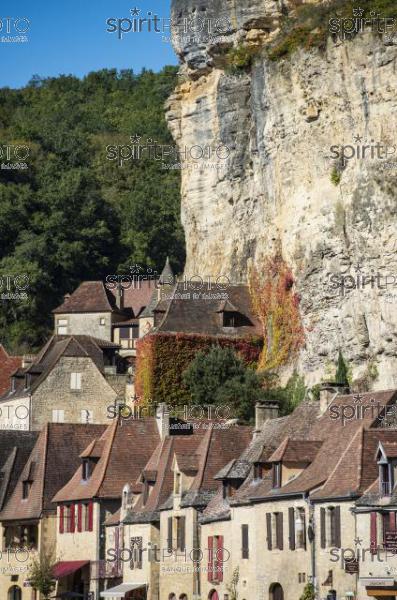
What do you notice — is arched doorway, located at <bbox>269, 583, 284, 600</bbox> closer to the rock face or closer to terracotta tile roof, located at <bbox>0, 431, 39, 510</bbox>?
terracotta tile roof, located at <bbox>0, 431, 39, 510</bbox>

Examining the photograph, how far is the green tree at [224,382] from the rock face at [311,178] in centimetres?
293

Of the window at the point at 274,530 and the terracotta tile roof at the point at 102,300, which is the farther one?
the terracotta tile roof at the point at 102,300

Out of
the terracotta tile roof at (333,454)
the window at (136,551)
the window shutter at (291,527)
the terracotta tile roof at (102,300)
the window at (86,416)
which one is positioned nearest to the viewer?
the terracotta tile roof at (333,454)

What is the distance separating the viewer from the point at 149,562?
6047 centimetres

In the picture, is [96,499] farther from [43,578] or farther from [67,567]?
[43,578]

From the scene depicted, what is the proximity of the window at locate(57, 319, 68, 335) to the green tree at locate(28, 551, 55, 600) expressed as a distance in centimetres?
3683

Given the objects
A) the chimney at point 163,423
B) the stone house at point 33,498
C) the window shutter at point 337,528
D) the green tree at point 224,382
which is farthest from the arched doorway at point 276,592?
the green tree at point 224,382

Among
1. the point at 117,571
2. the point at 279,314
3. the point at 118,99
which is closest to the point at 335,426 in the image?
the point at 117,571

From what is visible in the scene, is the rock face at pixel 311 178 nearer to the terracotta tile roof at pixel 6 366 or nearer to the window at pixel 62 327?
the window at pixel 62 327

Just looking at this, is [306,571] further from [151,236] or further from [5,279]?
[151,236]

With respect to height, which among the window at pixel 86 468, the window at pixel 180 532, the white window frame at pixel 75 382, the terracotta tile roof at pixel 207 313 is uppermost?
the terracotta tile roof at pixel 207 313

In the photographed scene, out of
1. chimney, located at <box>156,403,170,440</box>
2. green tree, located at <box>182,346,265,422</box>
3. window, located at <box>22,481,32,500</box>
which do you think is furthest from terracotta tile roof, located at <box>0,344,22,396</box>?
chimney, located at <box>156,403,170,440</box>

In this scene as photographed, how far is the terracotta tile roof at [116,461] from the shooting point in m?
64.7

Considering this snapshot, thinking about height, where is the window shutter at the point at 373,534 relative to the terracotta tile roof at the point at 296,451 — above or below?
below
